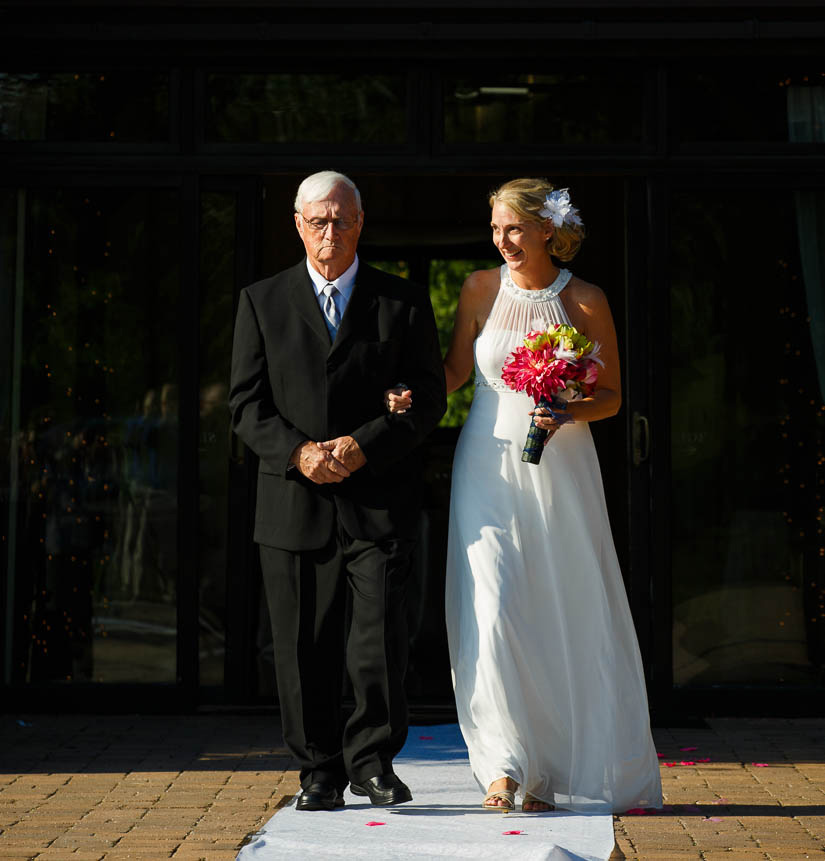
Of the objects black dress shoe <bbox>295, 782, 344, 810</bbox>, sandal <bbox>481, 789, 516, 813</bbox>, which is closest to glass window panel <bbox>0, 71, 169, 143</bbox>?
black dress shoe <bbox>295, 782, 344, 810</bbox>

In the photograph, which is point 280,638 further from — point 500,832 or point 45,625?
point 45,625

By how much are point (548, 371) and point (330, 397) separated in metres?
0.81

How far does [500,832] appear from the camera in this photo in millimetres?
4863

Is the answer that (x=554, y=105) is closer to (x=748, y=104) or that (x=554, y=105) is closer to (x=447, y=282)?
(x=748, y=104)

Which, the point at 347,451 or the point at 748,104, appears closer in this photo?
the point at 347,451

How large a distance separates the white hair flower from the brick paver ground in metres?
2.24

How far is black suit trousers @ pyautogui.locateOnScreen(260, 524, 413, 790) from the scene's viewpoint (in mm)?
5180

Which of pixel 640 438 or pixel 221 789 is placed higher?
pixel 640 438

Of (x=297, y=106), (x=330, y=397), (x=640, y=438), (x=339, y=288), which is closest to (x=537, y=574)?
(x=330, y=397)

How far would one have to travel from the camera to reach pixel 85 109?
289 inches

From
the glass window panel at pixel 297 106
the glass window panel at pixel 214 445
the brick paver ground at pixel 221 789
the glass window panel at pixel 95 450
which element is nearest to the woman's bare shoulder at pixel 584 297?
the brick paver ground at pixel 221 789

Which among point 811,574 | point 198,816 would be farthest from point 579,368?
point 811,574

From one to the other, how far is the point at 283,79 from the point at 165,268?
115cm

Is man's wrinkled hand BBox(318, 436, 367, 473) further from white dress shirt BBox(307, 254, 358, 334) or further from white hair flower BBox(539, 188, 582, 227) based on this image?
white hair flower BBox(539, 188, 582, 227)
